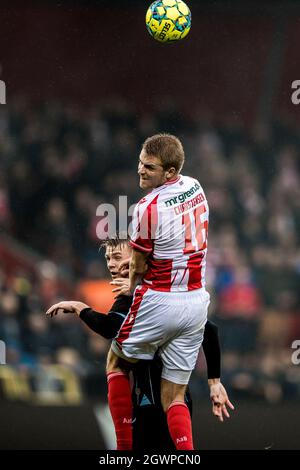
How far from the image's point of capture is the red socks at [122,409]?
5.44 m

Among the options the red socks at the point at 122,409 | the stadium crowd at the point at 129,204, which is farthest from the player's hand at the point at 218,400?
the stadium crowd at the point at 129,204

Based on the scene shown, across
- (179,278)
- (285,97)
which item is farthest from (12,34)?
(179,278)

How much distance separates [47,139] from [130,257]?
6.29 meters

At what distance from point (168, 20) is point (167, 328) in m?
1.83

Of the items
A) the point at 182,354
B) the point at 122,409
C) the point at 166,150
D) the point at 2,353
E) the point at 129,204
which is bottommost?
the point at 2,353

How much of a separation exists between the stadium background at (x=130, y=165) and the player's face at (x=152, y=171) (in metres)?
4.51

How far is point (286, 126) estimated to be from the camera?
12812 mm

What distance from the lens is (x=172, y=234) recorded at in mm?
5152

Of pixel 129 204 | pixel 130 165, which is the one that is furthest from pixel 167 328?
pixel 130 165

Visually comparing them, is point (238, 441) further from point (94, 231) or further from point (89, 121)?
point (89, 121)

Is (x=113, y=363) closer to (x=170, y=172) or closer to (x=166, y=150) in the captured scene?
(x=170, y=172)

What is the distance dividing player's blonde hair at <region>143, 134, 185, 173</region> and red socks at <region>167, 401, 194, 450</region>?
1219mm

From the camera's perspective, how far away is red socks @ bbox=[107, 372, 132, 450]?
214 inches

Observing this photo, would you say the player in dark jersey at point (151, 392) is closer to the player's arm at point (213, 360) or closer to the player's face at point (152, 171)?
the player's arm at point (213, 360)
